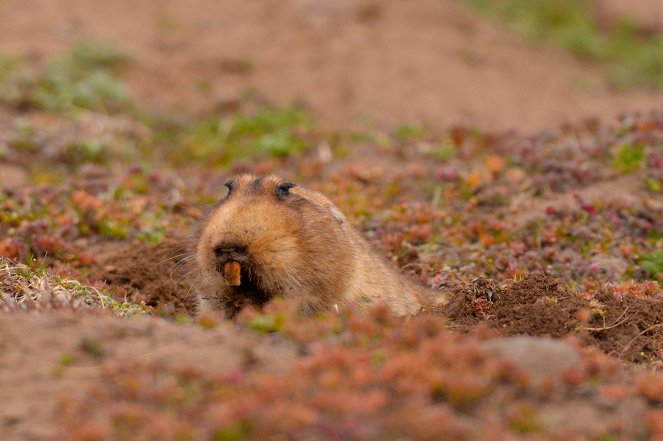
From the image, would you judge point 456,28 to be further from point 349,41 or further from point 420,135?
Result: point 420,135

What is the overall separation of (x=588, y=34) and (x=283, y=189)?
14.3 meters

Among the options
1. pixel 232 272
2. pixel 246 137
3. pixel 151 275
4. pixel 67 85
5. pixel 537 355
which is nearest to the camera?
pixel 537 355

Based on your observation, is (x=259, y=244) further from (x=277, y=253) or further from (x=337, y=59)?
(x=337, y=59)

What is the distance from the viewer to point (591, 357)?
14.3ft

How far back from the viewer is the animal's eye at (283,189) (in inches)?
241

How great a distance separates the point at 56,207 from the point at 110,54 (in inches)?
242

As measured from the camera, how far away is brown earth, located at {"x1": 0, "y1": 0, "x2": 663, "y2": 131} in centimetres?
1412

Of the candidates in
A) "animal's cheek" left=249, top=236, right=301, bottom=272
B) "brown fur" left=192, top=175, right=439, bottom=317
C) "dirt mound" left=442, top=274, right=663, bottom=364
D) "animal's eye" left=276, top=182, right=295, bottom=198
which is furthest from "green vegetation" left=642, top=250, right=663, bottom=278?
"animal's cheek" left=249, top=236, right=301, bottom=272

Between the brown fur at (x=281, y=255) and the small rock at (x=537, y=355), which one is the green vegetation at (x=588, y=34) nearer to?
the brown fur at (x=281, y=255)

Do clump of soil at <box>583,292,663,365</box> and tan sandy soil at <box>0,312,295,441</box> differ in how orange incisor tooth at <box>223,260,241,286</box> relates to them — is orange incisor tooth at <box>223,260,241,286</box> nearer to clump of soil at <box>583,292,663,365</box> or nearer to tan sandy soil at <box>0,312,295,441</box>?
tan sandy soil at <box>0,312,295,441</box>

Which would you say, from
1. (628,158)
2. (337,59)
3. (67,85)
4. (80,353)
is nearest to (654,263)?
(628,158)

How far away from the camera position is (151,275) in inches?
297

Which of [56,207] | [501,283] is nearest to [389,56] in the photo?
[56,207]

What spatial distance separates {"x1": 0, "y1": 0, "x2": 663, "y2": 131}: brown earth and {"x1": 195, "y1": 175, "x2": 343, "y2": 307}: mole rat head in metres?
7.15
